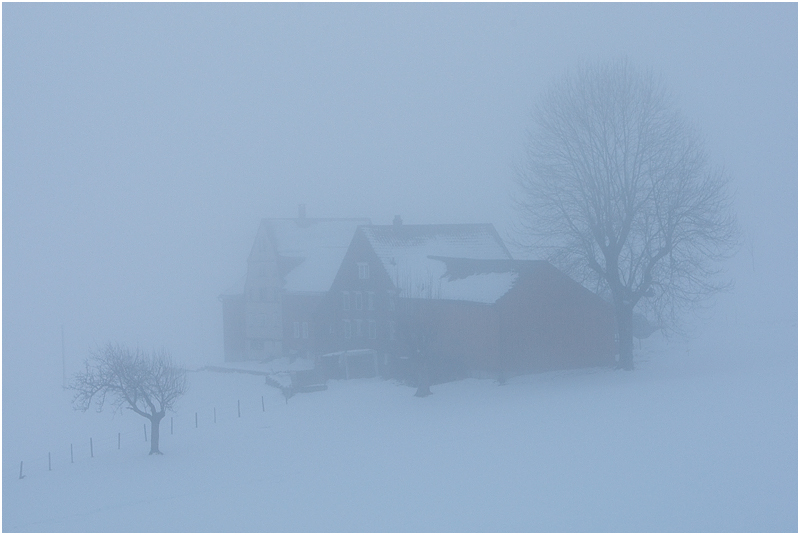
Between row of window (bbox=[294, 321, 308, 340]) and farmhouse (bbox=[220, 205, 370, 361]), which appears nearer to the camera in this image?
row of window (bbox=[294, 321, 308, 340])

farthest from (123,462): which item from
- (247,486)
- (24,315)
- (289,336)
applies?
(24,315)

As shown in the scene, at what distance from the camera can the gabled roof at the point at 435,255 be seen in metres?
34.7

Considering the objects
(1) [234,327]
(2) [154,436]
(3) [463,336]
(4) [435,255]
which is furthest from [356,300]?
(2) [154,436]

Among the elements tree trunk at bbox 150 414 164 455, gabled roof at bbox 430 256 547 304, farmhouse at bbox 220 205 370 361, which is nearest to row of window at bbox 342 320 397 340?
farmhouse at bbox 220 205 370 361

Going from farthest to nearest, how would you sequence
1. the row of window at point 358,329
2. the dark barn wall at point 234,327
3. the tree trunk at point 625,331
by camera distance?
the dark barn wall at point 234,327, the row of window at point 358,329, the tree trunk at point 625,331

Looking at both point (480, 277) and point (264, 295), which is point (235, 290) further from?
point (480, 277)

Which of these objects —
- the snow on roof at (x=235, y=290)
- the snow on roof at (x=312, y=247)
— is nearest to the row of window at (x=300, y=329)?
the snow on roof at (x=312, y=247)

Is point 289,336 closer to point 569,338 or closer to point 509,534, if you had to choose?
point 569,338

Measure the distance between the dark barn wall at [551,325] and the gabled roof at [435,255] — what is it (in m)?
1.12

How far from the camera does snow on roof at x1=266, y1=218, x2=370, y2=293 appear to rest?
49781 mm

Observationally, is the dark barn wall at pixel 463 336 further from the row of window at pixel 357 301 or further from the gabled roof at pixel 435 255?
the row of window at pixel 357 301

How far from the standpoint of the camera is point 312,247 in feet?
177

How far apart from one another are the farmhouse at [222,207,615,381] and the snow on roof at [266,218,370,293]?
0.32ft

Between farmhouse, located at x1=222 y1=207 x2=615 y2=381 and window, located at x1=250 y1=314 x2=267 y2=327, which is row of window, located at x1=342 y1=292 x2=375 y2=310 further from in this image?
window, located at x1=250 y1=314 x2=267 y2=327
